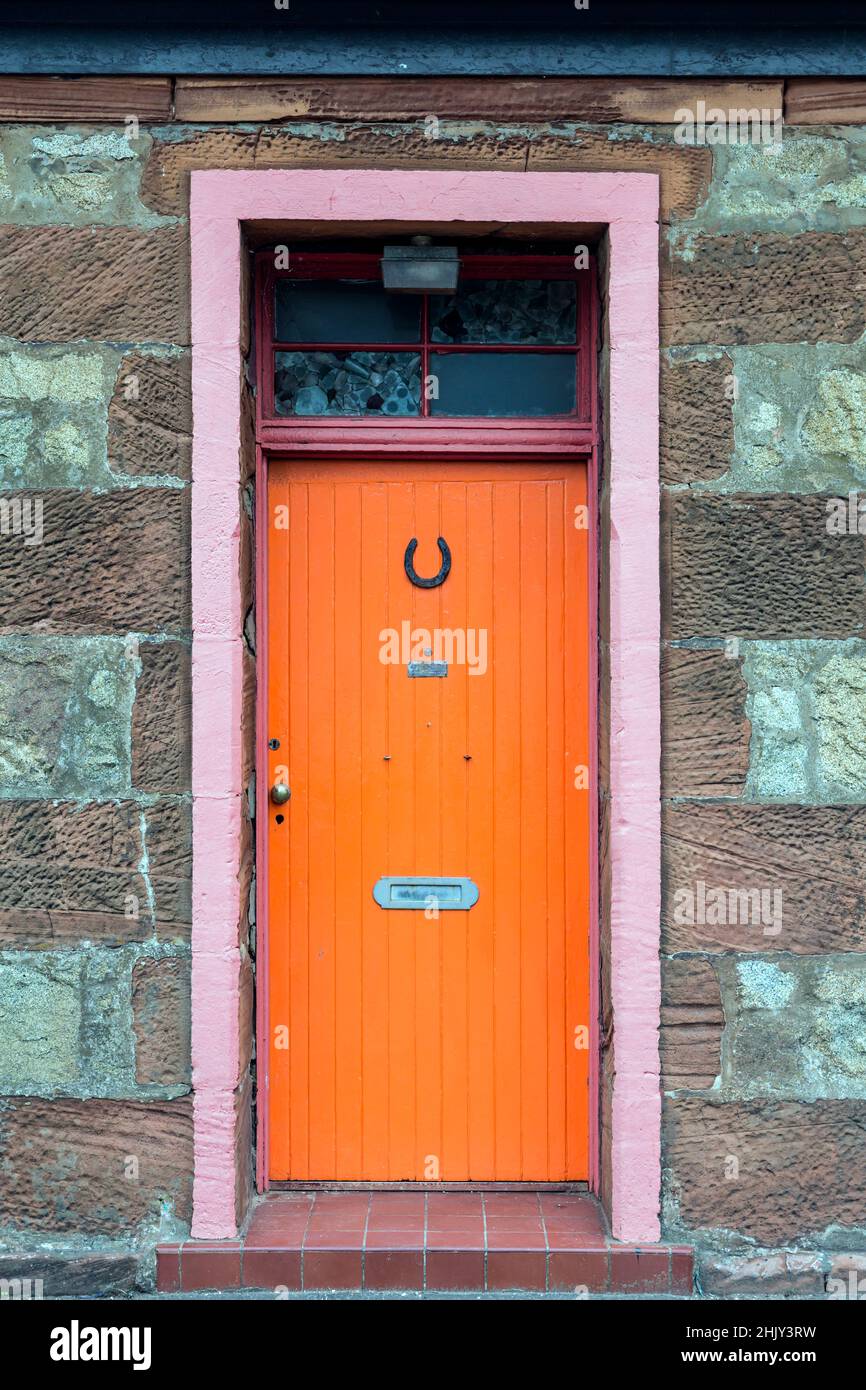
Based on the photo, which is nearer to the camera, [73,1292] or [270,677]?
[73,1292]

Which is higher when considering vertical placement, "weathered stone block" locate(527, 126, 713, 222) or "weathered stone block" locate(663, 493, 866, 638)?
"weathered stone block" locate(527, 126, 713, 222)

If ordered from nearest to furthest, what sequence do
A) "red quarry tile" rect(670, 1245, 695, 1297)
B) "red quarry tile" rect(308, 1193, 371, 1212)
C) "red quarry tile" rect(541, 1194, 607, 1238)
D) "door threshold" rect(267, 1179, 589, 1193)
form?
"red quarry tile" rect(670, 1245, 695, 1297) < "red quarry tile" rect(541, 1194, 607, 1238) < "red quarry tile" rect(308, 1193, 371, 1212) < "door threshold" rect(267, 1179, 589, 1193)

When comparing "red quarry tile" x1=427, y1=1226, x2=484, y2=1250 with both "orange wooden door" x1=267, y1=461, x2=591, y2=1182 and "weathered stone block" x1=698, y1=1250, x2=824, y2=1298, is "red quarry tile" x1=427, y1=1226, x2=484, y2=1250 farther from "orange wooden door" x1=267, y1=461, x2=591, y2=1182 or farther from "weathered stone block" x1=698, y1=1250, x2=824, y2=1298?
"weathered stone block" x1=698, y1=1250, x2=824, y2=1298

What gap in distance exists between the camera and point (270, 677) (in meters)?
3.46

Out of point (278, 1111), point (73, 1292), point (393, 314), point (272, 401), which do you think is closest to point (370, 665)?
point (272, 401)

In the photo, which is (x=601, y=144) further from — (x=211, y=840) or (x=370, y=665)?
(x=211, y=840)

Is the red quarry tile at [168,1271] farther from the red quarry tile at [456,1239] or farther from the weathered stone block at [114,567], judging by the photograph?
the weathered stone block at [114,567]

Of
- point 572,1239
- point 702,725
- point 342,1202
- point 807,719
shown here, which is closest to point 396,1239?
point 342,1202

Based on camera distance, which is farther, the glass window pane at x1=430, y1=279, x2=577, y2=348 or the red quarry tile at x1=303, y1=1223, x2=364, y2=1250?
the glass window pane at x1=430, y1=279, x2=577, y2=348

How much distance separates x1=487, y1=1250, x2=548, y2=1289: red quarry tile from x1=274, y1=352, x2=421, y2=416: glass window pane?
100 inches

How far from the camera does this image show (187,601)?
3.18m

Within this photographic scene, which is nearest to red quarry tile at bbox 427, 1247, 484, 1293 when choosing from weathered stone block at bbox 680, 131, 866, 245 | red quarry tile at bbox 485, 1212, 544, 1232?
red quarry tile at bbox 485, 1212, 544, 1232

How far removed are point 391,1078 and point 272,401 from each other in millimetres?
2190

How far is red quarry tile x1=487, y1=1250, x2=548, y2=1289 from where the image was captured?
3.10m
